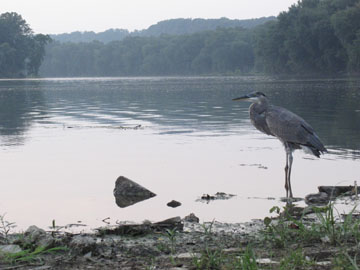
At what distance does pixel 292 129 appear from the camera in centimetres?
1042

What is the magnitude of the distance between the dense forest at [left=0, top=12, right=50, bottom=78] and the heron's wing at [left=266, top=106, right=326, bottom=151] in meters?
162

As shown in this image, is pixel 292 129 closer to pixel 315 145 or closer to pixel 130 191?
pixel 315 145

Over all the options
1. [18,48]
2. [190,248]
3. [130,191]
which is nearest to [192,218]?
[190,248]

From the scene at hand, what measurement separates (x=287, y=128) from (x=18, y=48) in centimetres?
17317

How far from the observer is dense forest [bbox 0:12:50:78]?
167 metres

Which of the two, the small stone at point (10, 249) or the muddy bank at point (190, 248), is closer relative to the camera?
the muddy bank at point (190, 248)

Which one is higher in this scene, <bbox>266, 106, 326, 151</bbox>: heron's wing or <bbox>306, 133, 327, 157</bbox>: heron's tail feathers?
<bbox>266, 106, 326, 151</bbox>: heron's wing

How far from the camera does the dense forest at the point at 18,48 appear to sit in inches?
6585

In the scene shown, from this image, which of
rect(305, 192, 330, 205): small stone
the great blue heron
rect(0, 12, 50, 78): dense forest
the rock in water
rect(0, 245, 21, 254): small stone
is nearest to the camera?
rect(0, 245, 21, 254): small stone

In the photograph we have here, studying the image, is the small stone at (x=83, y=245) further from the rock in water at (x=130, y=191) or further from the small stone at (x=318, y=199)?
the small stone at (x=318, y=199)

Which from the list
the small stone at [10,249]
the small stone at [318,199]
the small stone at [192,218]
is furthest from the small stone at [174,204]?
the small stone at [10,249]

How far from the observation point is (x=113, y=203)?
32.9ft

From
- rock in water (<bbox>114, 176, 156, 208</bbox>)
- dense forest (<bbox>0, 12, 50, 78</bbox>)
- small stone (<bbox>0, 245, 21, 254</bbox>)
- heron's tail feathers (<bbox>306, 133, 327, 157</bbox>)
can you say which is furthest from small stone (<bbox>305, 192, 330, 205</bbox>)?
dense forest (<bbox>0, 12, 50, 78</bbox>)

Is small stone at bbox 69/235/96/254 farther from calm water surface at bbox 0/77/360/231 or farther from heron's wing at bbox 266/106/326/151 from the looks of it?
heron's wing at bbox 266/106/326/151
